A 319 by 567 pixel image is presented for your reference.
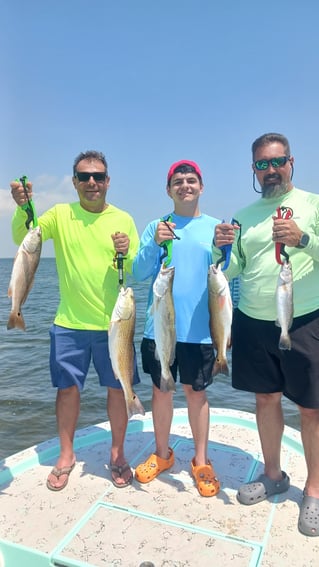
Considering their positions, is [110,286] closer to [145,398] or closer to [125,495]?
[125,495]

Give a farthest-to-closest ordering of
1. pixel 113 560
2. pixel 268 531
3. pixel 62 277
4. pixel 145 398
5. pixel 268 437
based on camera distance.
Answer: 1. pixel 145 398
2. pixel 62 277
3. pixel 268 437
4. pixel 268 531
5. pixel 113 560

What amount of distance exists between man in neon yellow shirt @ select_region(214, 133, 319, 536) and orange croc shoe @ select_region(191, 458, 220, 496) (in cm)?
25

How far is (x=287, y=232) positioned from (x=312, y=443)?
1.79 meters

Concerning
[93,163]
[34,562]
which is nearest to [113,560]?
[34,562]

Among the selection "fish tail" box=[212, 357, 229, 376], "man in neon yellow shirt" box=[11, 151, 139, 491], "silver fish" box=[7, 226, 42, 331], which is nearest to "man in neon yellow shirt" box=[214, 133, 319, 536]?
"fish tail" box=[212, 357, 229, 376]

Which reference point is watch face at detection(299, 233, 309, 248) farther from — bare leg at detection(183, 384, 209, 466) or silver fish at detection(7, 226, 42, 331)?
silver fish at detection(7, 226, 42, 331)

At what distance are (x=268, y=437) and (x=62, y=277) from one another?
2498mm

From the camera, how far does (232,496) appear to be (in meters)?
3.88

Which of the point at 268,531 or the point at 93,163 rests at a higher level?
the point at 93,163

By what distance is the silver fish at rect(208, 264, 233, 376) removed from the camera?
3.56 meters

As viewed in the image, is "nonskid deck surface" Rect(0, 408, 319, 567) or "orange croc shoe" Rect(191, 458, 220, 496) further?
"orange croc shoe" Rect(191, 458, 220, 496)

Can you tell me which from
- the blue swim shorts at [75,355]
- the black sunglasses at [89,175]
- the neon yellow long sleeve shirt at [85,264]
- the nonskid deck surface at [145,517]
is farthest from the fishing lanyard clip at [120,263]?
the nonskid deck surface at [145,517]

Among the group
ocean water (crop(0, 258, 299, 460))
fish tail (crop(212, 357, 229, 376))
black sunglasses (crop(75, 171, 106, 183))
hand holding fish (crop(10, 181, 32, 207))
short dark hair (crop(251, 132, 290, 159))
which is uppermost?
short dark hair (crop(251, 132, 290, 159))

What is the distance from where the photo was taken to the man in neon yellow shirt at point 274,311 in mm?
3400
